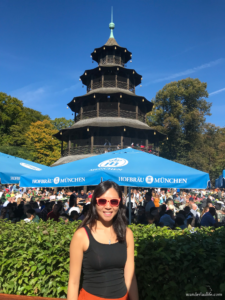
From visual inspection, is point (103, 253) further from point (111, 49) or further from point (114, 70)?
point (111, 49)

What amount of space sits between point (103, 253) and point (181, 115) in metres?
48.1

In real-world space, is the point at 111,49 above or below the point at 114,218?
above

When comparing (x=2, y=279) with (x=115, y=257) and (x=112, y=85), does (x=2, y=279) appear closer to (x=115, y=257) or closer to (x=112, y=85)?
(x=115, y=257)

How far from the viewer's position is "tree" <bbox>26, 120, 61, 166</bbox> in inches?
1934

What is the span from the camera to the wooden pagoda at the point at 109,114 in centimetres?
2953

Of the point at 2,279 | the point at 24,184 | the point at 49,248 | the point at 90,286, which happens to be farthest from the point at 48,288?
the point at 24,184

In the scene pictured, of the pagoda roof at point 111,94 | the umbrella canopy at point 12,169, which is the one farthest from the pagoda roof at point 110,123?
the umbrella canopy at point 12,169

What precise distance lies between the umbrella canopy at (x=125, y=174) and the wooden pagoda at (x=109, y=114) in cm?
2192

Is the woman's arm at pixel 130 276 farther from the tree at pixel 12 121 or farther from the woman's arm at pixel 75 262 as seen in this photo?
the tree at pixel 12 121

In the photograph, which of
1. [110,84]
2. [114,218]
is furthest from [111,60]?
[114,218]

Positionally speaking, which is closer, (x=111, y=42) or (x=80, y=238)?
(x=80, y=238)

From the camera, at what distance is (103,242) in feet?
7.47

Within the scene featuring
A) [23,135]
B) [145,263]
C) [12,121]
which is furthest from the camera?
[12,121]

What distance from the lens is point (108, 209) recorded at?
7.79 ft
